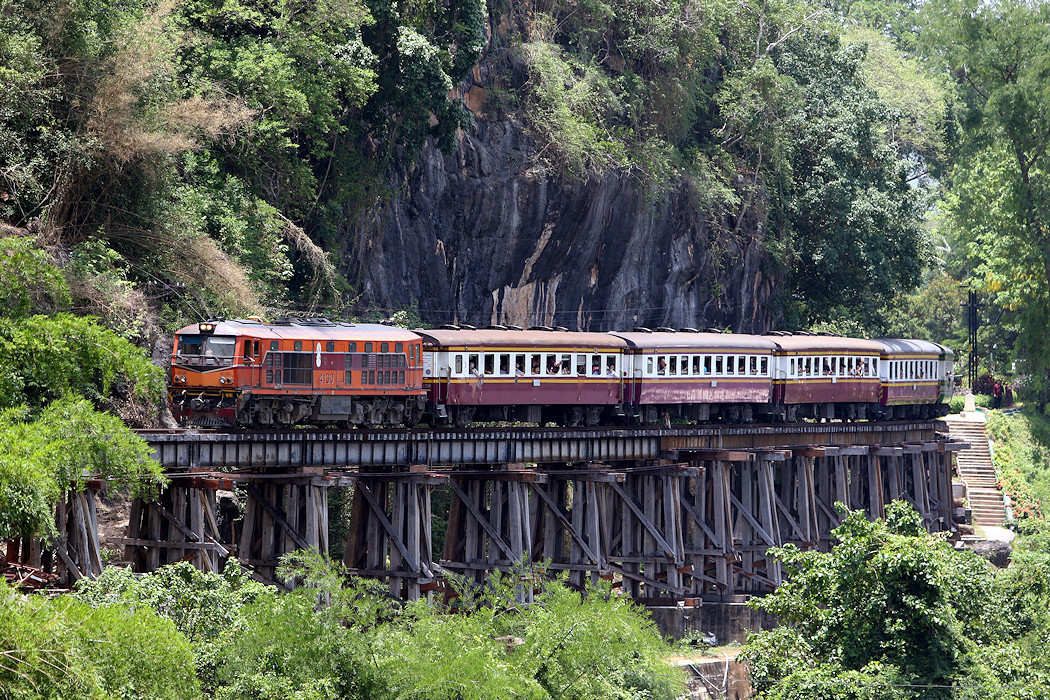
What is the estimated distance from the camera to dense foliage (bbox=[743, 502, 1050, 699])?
2559 centimetres

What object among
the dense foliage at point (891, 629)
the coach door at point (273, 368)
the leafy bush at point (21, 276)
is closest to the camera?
the leafy bush at point (21, 276)

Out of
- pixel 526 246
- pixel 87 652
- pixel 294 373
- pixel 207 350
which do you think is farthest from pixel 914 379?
pixel 87 652

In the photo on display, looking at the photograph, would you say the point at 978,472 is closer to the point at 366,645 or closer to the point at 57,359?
the point at 366,645

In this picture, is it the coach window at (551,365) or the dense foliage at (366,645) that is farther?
the coach window at (551,365)

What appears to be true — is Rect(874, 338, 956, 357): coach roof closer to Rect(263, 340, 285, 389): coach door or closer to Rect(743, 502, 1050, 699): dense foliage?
Rect(743, 502, 1050, 699): dense foliage

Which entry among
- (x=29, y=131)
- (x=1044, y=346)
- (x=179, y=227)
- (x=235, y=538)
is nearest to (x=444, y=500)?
(x=235, y=538)

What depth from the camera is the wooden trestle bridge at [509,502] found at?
29609 millimetres

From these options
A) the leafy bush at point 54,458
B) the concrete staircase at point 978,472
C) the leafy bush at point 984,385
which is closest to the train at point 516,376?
the leafy bush at point 54,458

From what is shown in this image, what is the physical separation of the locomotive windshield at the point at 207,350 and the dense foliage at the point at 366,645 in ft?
22.7

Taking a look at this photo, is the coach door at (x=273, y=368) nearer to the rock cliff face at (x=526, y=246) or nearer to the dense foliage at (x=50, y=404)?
the dense foliage at (x=50, y=404)

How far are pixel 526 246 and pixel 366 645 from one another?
33573mm

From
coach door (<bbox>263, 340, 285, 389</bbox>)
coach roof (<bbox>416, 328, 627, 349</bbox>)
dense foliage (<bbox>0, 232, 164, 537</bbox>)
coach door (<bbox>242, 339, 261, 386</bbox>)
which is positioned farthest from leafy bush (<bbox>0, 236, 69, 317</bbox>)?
coach roof (<bbox>416, 328, 627, 349</bbox>)

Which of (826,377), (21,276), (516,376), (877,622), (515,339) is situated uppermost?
(21,276)

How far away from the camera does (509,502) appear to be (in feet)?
117
